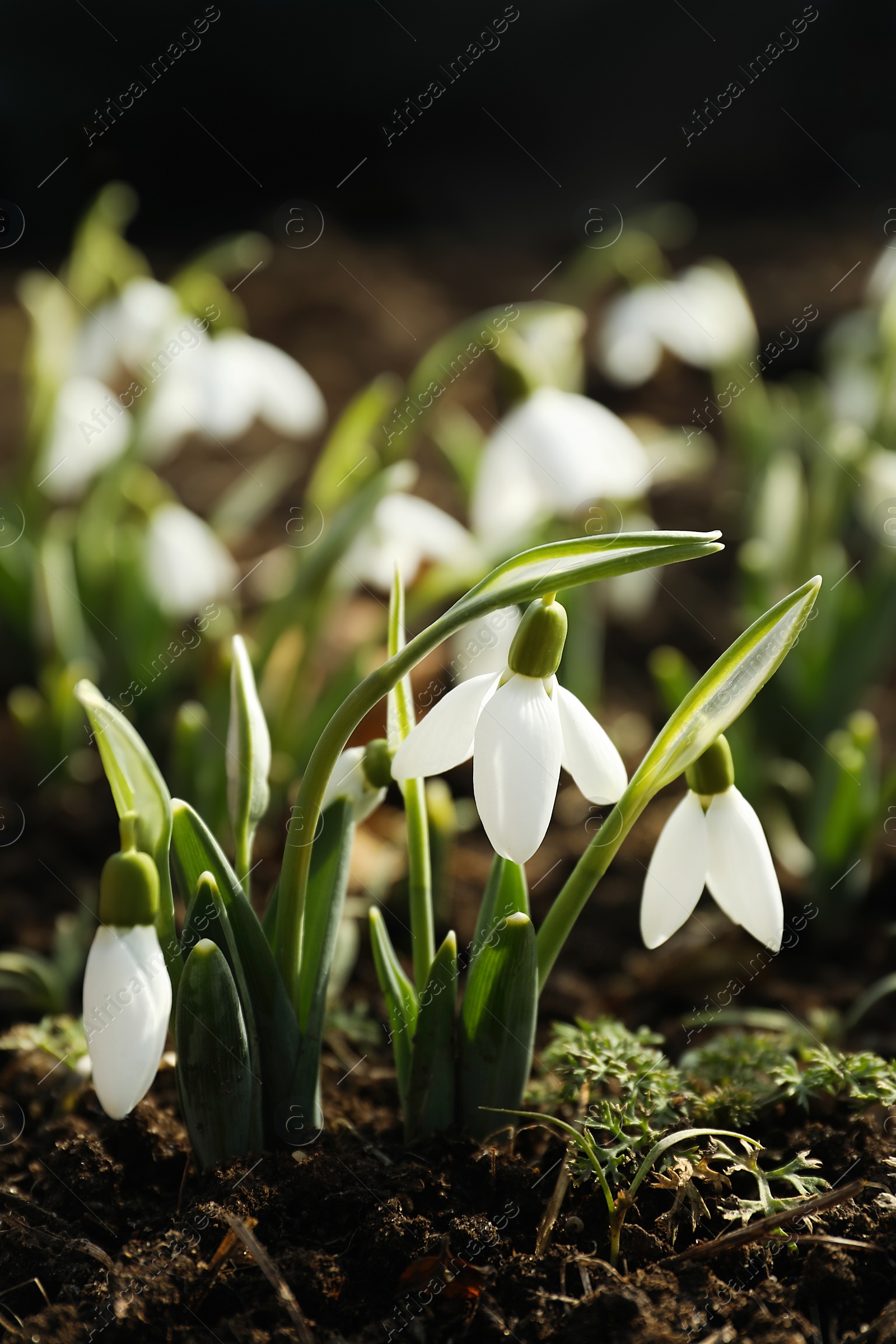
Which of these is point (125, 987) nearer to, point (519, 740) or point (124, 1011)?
point (124, 1011)

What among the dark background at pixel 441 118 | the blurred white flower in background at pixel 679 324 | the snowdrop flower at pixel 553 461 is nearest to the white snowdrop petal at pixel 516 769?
the snowdrop flower at pixel 553 461

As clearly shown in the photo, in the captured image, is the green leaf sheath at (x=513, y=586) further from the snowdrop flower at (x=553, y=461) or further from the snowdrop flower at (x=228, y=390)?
the snowdrop flower at (x=228, y=390)

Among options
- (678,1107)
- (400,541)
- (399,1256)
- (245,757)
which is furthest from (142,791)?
(400,541)

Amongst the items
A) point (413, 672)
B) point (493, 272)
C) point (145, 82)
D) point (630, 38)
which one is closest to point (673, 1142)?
point (413, 672)

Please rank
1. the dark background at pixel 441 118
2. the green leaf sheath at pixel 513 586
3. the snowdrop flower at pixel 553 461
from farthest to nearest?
the dark background at pixel 441 118
the snowdrop flower at pixel 553 461
the green leaf sheath at pixel 513 586

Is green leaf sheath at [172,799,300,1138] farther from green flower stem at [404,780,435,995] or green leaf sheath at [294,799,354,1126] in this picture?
green flower stem at [404,780,435,995]

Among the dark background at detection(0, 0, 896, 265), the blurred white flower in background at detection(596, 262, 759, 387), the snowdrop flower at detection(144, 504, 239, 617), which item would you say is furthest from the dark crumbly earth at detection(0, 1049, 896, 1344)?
the dark background at detection(0, 0, 896, 265)
